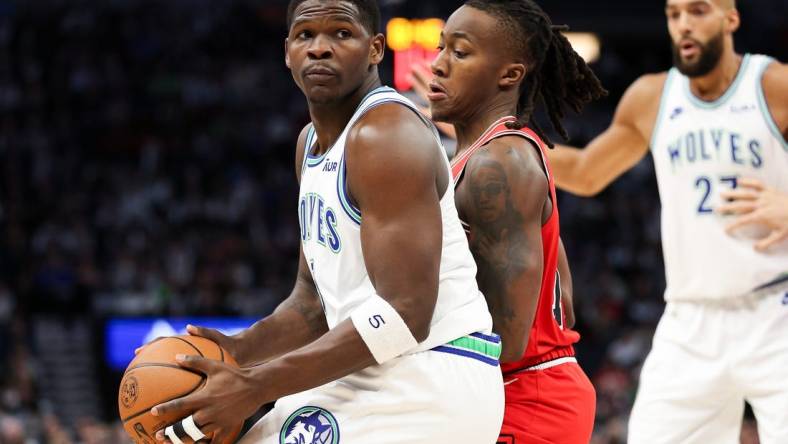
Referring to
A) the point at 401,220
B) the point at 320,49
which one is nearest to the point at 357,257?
the point at 401,220

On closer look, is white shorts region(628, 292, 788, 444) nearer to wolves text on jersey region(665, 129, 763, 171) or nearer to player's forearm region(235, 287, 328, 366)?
wolves text on jersey region(665, 129, 763, 171)

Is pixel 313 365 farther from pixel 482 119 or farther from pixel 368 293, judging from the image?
pixel 482 119

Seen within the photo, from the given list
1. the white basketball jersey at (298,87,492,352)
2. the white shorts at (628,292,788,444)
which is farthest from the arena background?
the white basketball jersey at (298,87,492,352)

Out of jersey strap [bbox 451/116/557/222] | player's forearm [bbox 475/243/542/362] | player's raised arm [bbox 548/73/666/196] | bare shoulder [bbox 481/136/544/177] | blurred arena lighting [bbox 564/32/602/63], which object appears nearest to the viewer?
player's forearm [bbox 475/243/542/362]

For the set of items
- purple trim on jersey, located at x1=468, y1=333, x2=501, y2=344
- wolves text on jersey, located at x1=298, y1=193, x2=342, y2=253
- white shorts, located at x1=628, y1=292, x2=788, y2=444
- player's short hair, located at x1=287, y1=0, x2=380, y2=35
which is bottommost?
white shorts, located at x1=628, y1=292, x2=788, y2=444

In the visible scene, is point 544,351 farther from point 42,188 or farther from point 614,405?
point 42,188

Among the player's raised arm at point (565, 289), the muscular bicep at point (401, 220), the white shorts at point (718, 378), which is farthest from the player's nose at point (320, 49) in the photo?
the white shorts at point (718, 378)

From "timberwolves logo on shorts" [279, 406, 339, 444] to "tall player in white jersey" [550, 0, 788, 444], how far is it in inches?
81.8

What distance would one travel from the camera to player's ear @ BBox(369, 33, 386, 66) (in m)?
3.47

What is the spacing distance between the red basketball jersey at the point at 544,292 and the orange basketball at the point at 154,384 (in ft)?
3.33

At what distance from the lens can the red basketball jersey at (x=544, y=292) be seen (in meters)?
3.78

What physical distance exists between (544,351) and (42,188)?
15161mm

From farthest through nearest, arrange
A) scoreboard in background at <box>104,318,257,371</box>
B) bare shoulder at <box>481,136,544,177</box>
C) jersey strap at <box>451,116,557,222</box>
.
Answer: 1. scoreboard in background at <box>104,318,257,371</box>
2. jersey strap at <box>451,116,557,222</box>
3. bare shoulder at <box>481,136,544,177</box>

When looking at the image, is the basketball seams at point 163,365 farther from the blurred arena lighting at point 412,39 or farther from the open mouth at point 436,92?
the blurred arena lighting at point 412,39
